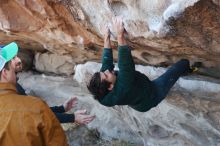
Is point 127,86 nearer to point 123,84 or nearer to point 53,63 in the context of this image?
point 123,84

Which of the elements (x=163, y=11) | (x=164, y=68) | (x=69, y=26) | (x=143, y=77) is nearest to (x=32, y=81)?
(x=69, y=26)

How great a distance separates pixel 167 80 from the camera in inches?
155

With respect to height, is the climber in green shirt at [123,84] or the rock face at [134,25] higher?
the rock face at [134,25]

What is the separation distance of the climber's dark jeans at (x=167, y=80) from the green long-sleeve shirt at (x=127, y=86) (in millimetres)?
88

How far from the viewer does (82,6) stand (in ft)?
13.1

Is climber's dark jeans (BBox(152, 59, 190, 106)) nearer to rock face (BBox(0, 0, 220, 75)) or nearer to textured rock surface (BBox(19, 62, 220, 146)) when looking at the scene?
rock face (BBox(0, 0, 220, 75))

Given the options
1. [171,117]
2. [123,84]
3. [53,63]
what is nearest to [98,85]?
[123,84]

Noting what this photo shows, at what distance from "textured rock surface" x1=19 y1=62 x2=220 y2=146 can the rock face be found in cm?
30

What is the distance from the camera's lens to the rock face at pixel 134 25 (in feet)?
10.2

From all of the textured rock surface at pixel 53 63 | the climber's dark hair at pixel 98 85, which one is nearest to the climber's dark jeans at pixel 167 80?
the climber's dark hair at pixel 98 85

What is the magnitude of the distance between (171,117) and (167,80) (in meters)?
0.84

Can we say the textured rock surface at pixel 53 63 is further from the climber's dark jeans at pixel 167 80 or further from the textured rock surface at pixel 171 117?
the climber's dark jeans at pixel 167 80

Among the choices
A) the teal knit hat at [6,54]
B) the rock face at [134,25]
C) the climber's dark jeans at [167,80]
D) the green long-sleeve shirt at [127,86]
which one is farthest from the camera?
the climber's dark jeans at [167,80]

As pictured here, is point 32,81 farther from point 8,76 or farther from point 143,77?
point 8,76
